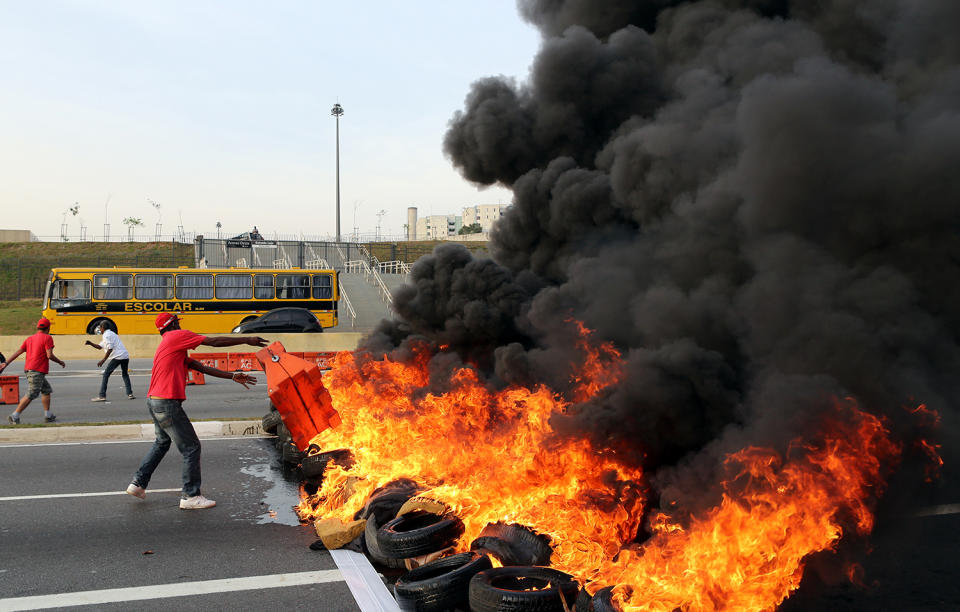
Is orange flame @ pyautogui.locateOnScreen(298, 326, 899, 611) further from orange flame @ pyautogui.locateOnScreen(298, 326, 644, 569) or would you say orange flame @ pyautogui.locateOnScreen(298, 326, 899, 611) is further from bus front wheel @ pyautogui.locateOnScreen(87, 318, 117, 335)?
bus front wheel @ pyautogui.locateOnScreen(87, 318, 117, 335)

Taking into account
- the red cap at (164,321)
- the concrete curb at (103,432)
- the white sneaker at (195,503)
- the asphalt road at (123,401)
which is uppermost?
the red cap at (164,321)

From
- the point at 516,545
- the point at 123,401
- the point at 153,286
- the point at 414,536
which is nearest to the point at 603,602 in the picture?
the point at 516,545

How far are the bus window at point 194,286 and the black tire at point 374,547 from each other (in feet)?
69.0

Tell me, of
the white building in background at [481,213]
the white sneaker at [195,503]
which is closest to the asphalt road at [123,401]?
the white sneaker at [195,503]

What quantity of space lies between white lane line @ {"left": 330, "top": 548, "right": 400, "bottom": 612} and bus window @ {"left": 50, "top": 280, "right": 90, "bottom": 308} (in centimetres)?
2214

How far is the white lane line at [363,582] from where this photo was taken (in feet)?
14.4

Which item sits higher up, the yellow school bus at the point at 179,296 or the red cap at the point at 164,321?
the red cap at the point at 164,321

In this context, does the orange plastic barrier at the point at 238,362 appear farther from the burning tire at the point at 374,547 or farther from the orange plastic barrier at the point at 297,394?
the burning tire at the point at 374,547

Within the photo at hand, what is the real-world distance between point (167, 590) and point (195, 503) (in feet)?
5.83

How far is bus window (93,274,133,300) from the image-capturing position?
77.8 ft

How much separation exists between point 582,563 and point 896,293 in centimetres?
283

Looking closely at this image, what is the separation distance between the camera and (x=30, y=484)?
7020 mm

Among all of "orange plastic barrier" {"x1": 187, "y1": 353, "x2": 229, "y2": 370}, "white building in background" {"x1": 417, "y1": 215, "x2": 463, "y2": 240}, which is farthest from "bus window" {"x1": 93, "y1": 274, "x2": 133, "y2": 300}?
"white building in background" {"x1": 417, "y1": 215, "x2": 463, "y2": 240}

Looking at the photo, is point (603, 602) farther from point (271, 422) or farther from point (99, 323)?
point (99, 323)
